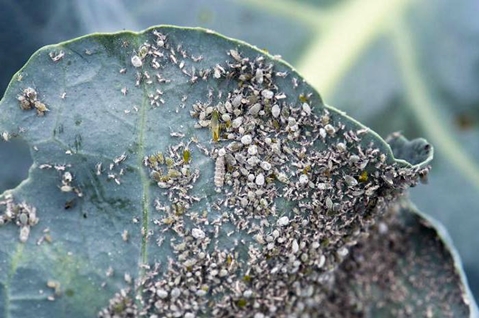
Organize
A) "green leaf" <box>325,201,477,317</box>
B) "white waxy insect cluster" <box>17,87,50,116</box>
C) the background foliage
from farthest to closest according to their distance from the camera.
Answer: the background foliage
"green leaf" <box>325,201,477,317</box>
"white waxy insect cluster" <box>17,87,50,116</box>

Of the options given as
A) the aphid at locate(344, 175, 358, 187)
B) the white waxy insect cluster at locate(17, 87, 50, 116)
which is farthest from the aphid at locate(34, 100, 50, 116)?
the aphid at locate(344, 175, 358, 187)

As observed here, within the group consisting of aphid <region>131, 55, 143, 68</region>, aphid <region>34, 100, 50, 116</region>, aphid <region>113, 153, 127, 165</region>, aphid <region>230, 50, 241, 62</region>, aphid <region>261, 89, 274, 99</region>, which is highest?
aphid <region>131, 55, 143, 68</region>

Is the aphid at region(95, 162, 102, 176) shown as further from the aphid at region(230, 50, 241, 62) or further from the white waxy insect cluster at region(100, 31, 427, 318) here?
the aphid at region(230, 50, 241, 62)

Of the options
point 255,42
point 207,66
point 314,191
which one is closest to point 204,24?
point 255,42

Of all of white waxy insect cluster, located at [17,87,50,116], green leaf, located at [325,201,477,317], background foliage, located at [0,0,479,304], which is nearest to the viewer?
white waxy insect cluster, located at [17,87,50,116]

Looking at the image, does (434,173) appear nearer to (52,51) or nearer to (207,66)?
(207,66)

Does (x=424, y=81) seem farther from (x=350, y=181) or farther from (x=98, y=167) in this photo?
(x=98, y=167)

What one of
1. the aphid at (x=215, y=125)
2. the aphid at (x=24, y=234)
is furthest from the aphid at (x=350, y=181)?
the aphid at (x=24, y=234)
